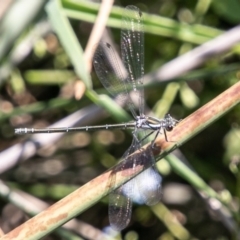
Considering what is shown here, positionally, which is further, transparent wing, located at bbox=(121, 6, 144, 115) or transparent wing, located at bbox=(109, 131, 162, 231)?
transparent wing, located at bbox=(121, 6, 144, 115)

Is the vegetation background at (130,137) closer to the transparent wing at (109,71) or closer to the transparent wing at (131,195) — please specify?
the transparent wing at (109,71)

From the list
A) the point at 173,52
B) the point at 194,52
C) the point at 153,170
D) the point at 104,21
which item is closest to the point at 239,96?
the point at 153,170

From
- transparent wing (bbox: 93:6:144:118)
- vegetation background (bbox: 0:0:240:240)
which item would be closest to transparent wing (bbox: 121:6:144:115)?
transparent wing (bbox: 93:6:144:118)

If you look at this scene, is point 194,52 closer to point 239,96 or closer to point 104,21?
point 104,21

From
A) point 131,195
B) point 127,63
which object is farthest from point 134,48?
point 131,195

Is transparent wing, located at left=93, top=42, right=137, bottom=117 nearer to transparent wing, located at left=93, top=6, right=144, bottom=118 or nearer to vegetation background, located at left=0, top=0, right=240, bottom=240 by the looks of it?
transparent wing, located at left=93, top=6, right=144, bottom=118

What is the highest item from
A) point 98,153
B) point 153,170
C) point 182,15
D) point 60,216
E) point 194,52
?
point 182,15

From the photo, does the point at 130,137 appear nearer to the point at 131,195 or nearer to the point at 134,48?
the point at 134,48

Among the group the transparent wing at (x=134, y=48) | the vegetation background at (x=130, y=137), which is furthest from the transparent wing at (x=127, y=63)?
the vegetation background at (x=130, y=137)
